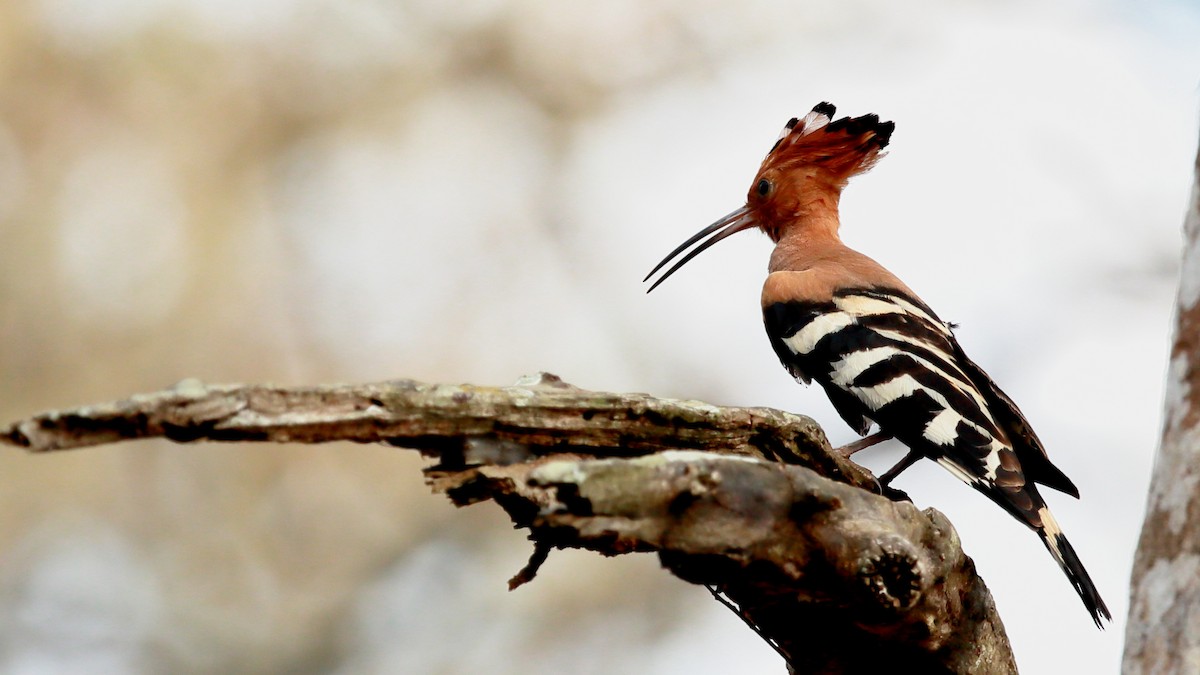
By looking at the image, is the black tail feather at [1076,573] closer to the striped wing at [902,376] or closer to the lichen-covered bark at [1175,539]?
the striped wing at [902,376]

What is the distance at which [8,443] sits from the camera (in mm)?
779

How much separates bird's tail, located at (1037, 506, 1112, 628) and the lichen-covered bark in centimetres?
54

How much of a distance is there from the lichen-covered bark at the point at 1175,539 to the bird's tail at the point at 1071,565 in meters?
0.54

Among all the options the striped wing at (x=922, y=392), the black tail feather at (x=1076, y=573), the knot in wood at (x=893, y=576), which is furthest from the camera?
the striped wing at (x=922, y=392)

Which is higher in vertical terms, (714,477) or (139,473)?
(139,473)

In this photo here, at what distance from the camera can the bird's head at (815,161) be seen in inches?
92.7

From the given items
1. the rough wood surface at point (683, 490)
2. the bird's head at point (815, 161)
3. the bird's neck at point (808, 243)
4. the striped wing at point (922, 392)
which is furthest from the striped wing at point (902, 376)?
the bird's head at point (815, 161)

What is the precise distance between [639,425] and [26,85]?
2288 mm

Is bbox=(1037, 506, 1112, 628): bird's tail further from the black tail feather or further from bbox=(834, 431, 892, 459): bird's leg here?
bbox=(834, 431, 892, 459): bird's leg

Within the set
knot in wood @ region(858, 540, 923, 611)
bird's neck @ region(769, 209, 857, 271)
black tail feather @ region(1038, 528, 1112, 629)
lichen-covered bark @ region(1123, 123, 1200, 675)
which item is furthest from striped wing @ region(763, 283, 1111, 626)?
lichen-covered bark @ region(1123, 123, 1200, 675)

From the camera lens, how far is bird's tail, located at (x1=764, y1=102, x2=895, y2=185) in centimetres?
235

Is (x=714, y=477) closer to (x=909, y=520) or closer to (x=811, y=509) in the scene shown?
Result: (x=811, y=509)

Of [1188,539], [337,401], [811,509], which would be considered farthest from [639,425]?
[1188,539]

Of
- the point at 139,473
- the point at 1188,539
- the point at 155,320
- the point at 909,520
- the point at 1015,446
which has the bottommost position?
the point at 1188,539
